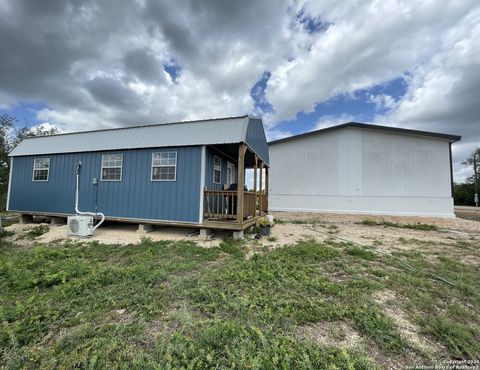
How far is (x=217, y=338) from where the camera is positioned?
6.54ft

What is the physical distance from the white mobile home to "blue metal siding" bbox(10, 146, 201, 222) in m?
8.75

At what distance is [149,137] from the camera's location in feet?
23.7

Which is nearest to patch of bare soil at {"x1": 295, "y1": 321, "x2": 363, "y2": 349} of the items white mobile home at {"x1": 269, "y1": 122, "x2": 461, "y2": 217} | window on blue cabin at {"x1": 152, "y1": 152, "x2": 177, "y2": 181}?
window on blue cabin at {"x1": 152, "y1": 152, "x2": 177, "y2": 181}

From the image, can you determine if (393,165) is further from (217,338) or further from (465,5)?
(217,338)

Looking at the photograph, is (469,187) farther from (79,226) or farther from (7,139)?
(7,139)

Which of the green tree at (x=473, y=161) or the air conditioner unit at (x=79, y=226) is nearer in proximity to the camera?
the air conditioner unit at (x=79, y=226)

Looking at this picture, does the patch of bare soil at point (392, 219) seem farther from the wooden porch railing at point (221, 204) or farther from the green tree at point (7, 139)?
the green tree at point (7, 139)

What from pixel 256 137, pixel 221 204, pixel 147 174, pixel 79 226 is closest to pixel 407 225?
pixel 256 137

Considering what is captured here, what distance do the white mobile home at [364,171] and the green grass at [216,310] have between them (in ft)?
28.4

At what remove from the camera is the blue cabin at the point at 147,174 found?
6500 mm

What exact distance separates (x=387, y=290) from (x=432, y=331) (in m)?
1.00

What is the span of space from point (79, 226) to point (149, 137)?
3456 millimetres

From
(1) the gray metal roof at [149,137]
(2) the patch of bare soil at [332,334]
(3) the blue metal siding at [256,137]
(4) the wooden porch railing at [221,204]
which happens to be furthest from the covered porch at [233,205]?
(2) the patch of bare soil at [332,334]

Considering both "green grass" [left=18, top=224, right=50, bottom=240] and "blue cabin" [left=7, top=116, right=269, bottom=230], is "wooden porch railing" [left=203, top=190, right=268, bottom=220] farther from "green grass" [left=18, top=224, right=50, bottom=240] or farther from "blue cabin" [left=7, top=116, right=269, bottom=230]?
"green grass" [left=18, top=224, right=50, bottom=240]
